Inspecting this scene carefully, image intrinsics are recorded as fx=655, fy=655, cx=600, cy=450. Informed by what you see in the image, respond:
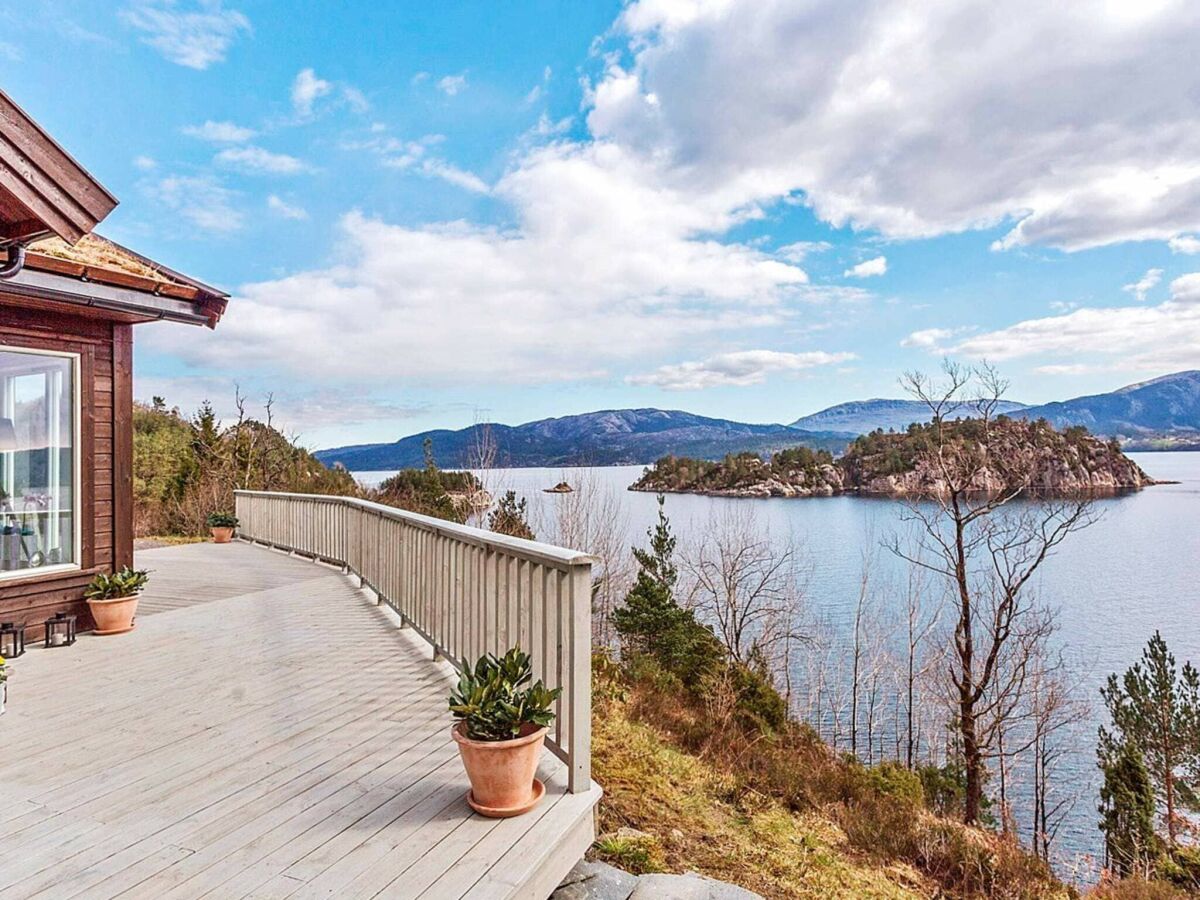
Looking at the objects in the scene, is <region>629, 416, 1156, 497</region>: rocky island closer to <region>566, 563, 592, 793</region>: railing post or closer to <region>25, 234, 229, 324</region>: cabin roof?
<region>566, 563, 592, 793</region>: railing post

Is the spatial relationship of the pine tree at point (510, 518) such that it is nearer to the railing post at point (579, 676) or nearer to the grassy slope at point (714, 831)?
the grassy slope at point (714, 831)

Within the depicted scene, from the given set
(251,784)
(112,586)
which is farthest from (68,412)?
(251,784)

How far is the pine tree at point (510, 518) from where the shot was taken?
16.7m

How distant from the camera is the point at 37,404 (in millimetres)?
5051

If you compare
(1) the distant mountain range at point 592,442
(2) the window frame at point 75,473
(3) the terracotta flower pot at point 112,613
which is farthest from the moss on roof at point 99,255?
(1) the distant mountain range at point 592,442

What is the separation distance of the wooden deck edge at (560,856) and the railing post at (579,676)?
0.24 ft

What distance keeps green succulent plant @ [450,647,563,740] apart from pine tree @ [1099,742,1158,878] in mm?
18952

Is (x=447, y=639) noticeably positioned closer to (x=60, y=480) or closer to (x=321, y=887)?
(x=321, y=887)

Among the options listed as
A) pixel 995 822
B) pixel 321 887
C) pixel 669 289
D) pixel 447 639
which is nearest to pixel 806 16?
pixel 447 639

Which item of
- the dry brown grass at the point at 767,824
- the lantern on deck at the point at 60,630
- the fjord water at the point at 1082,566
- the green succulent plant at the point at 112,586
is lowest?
the fjord water at the point at 1082,566

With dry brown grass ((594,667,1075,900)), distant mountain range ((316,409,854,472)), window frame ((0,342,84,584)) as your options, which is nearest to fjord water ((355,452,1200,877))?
distant mountain range ((316,409,854,472))

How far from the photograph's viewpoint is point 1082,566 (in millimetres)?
30438

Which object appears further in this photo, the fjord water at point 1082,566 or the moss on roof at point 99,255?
the fjord water at point 1082,566

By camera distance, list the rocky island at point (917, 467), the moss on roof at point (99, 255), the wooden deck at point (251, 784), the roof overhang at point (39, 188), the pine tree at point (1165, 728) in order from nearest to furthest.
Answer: the wooden deck at point (251, 784)
the roof overhang at point (39, 188)
the moss on roof at point (99, 255)
the pine tree at point (1165, 728)
the rocky island at point (917, 467)
